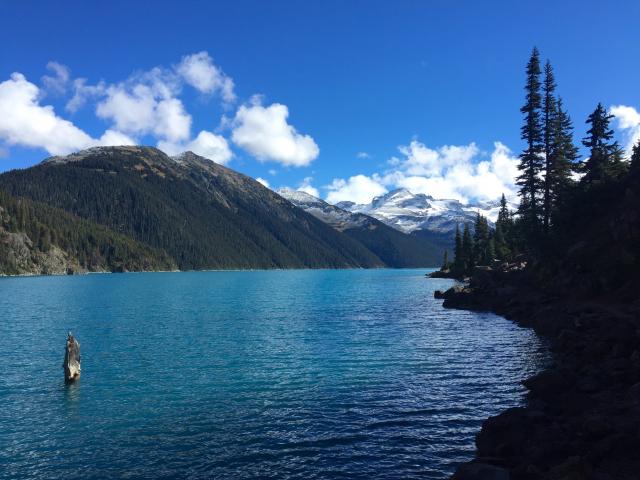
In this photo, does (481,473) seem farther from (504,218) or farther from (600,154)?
(504,218)

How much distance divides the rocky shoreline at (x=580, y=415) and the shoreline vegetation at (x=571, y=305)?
0.05 meters

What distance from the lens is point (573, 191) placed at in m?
66.2

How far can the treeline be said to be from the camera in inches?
2016

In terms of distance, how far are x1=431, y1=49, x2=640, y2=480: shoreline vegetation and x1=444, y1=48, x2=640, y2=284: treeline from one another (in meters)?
0.16

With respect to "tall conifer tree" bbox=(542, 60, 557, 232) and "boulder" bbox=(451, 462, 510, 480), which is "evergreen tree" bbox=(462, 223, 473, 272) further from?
"boulder" bbox=(451, 462, 510, 480)

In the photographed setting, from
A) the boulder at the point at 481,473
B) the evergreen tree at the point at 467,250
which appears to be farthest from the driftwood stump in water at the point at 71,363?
the evergreen tree at the point at 467,250

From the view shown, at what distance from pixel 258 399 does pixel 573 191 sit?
5710cm

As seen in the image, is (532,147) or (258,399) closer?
(258,399)

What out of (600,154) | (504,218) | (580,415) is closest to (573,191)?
(600,154)

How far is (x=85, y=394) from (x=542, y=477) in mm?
28491

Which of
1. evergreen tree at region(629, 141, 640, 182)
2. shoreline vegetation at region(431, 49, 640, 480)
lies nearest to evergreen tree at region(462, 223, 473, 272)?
shoreline vegetation at region(431, 49, 640, 480)

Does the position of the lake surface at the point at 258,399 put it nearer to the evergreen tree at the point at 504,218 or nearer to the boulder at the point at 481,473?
the boulder at the point at 481,473

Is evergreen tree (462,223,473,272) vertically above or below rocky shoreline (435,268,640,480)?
above

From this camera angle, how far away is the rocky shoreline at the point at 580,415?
16.6 m
